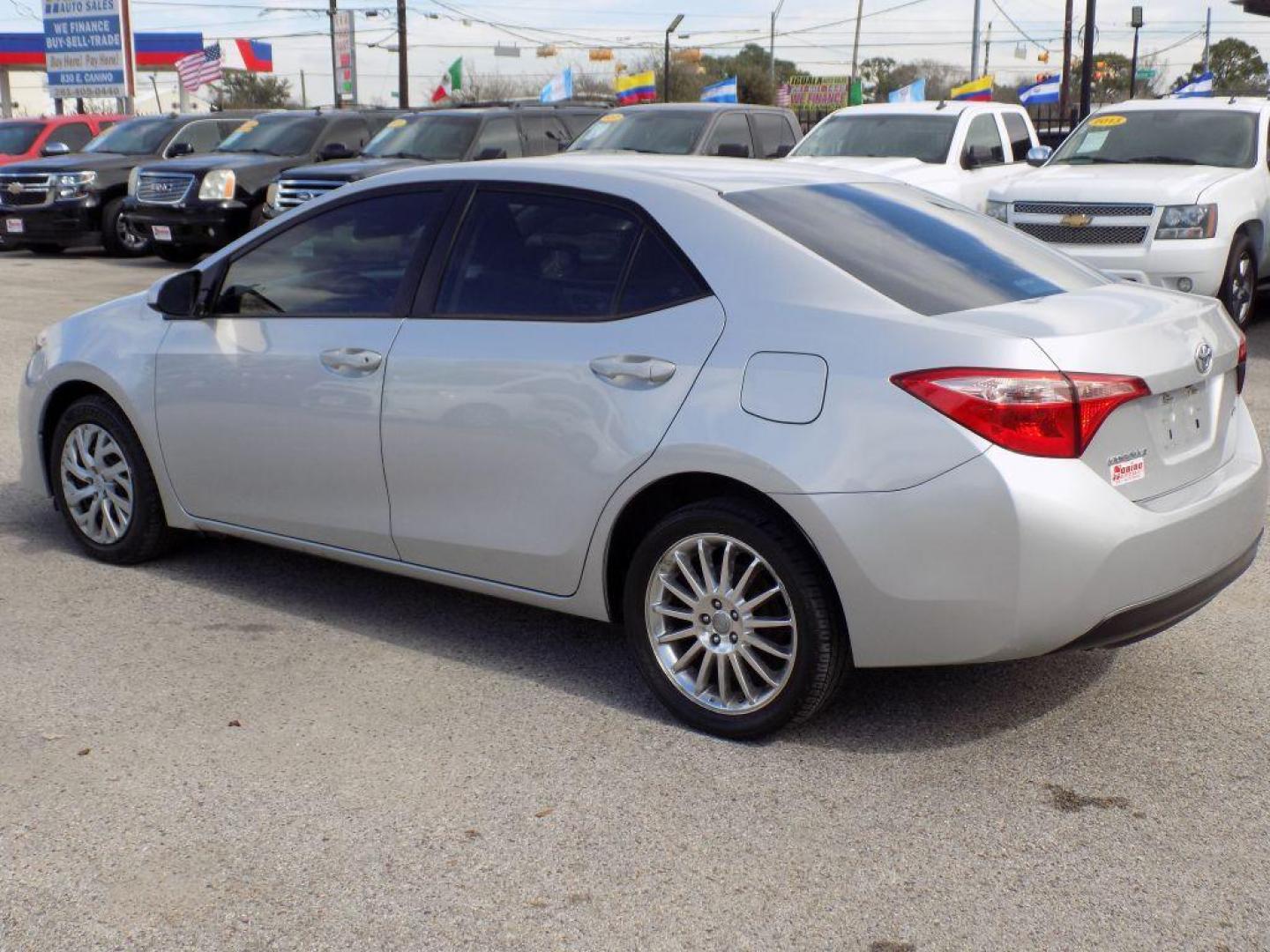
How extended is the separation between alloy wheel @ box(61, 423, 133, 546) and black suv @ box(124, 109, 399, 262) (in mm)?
12711

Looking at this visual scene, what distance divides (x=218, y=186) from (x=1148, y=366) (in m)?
16.0

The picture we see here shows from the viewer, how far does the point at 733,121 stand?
16.8 m

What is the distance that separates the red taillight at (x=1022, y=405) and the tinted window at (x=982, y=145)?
1144 centimetres

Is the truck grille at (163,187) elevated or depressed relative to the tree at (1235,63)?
depressed

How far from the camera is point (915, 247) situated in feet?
15.2

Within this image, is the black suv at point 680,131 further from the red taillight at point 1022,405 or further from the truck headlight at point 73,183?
the red taillight at point 1022,405

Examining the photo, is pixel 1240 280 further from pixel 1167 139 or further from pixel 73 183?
pixel 73 183

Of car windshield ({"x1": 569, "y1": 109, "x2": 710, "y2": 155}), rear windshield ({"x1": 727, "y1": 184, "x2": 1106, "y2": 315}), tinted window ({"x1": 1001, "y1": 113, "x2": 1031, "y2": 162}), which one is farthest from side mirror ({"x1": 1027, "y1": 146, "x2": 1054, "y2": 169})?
rear windshield ({"x1": 727, "y1": 184, "x2": 1106, "y2": 315})

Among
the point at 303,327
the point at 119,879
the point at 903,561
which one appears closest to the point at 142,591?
the point at 303,327

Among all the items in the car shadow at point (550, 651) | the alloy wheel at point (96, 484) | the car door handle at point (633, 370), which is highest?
the car door handle at point (633, 370)

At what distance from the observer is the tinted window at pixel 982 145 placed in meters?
14.9

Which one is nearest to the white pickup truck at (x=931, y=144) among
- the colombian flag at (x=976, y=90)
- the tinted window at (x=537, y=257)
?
the tinted window at (x=537, y=257)

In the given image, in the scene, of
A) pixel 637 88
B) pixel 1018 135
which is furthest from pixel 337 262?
pixel 637 88

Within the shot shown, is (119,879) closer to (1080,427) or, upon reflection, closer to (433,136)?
(1080,427)
